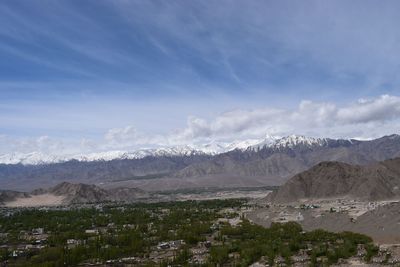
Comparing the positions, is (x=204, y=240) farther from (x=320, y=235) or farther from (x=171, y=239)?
(x=320, y=235)

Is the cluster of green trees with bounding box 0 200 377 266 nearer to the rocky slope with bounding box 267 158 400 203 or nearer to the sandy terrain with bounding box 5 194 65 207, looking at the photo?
the rocky slope with bounding box 267 158 400 203

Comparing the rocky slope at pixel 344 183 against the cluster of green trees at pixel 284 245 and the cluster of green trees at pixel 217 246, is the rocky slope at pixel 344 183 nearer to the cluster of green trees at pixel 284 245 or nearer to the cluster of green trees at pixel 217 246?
the cluster of green trees at pixel 217 246

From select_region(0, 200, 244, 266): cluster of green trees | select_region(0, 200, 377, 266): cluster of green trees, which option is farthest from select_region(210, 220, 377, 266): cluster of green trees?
select_region(0, 200, 244, 266): cluster of green trees

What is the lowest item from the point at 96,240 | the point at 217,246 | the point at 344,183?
the point at 217,246

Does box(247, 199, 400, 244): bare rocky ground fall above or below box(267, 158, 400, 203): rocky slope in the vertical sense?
below

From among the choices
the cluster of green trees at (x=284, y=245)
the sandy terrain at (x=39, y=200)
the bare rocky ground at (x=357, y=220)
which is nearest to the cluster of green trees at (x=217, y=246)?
the cluster of green trees at (x=284, y=245)

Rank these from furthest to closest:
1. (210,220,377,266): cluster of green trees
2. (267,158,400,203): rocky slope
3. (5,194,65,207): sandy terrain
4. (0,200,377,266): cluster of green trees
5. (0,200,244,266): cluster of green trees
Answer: (5,194,65,207): sandy terrain, (267,158,400,203): rocky slope, (0,200,244,266): cluster of green trees, (0,200,377,266): cluster of green trees, (210,220,377,266): cluster of green trees

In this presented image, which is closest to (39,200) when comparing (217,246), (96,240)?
(96,240)

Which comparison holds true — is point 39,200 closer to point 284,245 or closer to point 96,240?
point 96,240
